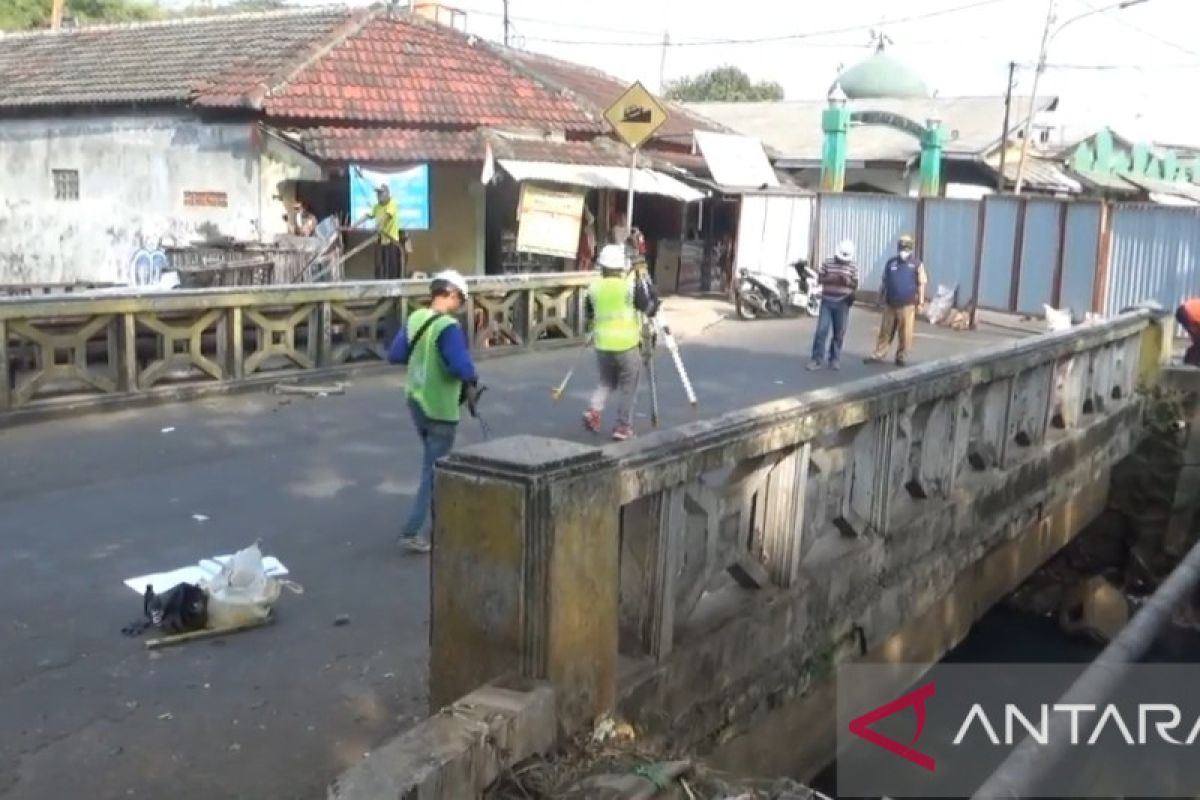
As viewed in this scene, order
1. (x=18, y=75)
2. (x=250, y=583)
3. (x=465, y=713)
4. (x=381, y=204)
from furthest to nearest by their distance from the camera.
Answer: (x=18, y=75), (x=381, y=204), (x=250, y=583), (x=465, y=713)

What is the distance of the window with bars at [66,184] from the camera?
21.5 meters

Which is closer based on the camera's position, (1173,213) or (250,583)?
(250,583)

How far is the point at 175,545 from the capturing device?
699cm

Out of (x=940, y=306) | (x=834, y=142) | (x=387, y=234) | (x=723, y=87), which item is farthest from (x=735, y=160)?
(x=723, y=87)

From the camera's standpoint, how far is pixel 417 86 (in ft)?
68.5

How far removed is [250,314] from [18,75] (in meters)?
15.1

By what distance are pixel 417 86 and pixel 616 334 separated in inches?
479

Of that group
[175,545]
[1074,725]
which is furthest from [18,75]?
[1074,725]

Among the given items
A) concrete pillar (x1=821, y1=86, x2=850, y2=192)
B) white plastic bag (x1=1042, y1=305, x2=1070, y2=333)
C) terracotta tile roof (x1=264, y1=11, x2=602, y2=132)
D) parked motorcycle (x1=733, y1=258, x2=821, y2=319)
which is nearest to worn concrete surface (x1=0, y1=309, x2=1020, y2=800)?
white plastic bag (x1=1042, y1=305, x2=1070, y2=333)

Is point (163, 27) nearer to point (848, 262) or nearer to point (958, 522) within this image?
point (848, 262)

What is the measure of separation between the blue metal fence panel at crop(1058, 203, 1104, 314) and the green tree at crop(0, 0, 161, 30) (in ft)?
98.0

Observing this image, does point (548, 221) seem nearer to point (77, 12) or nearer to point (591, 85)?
point (591, 85)

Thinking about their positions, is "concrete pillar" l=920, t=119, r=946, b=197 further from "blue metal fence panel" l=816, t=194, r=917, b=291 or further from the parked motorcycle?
the parked motorcycle

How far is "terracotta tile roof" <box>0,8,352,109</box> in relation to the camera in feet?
65.6
